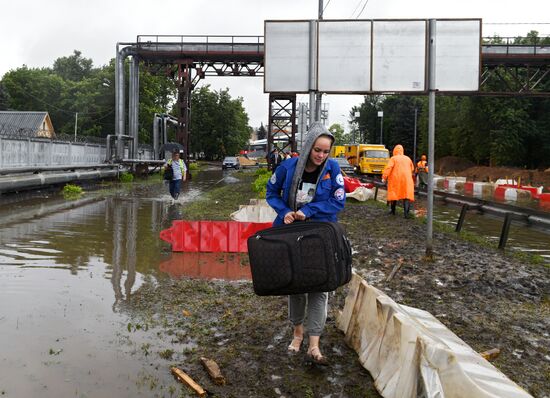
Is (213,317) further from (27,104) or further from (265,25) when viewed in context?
(27,104)

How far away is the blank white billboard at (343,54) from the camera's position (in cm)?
783

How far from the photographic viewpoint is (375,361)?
3.91 m

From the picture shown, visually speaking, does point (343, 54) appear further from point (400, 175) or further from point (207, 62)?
point (207, 62)

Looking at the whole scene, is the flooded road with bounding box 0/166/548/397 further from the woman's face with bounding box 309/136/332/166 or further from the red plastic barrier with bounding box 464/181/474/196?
the red plastic barrier with bounding box 464/181/474/196

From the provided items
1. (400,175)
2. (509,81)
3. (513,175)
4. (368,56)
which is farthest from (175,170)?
(509,81)

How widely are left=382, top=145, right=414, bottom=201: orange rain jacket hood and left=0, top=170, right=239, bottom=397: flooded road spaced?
554cm

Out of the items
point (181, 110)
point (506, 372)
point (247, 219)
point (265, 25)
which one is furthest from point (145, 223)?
point (181, 110)

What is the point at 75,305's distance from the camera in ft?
18.2

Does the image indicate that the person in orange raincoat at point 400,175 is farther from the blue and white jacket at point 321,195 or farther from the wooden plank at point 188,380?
the wooden plank at point 188,380

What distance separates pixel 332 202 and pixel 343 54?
169 inches

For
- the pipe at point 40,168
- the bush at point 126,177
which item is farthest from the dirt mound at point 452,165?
the pipe at point 40,168

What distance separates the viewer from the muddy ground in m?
3.84

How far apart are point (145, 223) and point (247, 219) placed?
2.51m

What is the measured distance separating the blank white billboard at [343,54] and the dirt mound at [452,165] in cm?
5556
